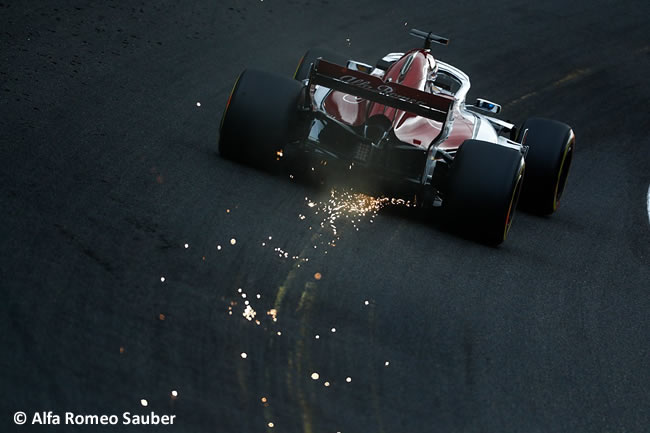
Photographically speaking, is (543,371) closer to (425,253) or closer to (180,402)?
(425,253)

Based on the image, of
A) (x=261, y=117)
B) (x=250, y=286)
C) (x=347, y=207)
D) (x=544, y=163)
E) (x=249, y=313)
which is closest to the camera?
(x=249, y=313)

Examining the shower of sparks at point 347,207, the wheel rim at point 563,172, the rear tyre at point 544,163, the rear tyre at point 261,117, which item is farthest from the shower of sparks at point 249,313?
the wheel rim at point 563,172

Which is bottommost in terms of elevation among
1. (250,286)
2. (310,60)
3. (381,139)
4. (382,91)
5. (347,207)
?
(347,207)

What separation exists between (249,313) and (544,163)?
4.26 m

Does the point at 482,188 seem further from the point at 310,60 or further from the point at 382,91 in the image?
the point at 310,60

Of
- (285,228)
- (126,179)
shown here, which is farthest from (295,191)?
(126,179)

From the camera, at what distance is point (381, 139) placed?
7.84 m

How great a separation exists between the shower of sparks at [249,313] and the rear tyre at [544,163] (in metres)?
4.13

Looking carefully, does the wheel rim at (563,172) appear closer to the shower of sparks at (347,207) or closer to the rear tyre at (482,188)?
the rear tyre at (482,188)

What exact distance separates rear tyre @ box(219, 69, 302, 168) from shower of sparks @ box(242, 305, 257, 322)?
2.51 meters

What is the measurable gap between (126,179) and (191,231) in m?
1.02

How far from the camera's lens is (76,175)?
7445 mm

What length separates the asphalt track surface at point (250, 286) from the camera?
509 cm

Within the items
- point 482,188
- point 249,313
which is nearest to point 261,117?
point 482,188
